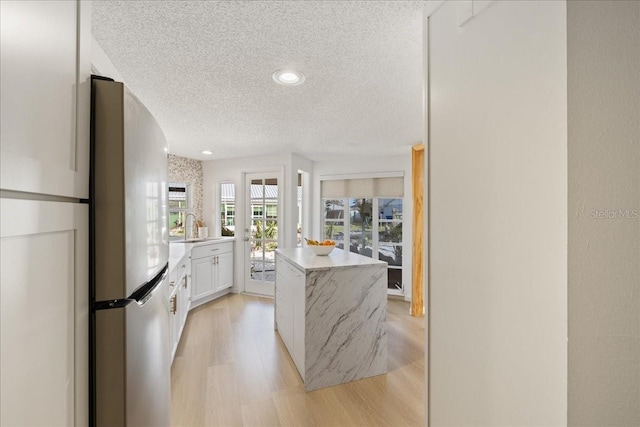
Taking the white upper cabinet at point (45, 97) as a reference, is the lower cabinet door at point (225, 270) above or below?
below

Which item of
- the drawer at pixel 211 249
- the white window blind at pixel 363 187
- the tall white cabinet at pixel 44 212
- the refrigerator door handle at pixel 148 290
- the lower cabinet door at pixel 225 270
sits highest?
the white window blind at pixel 363 187

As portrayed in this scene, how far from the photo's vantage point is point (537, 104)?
0.78 m

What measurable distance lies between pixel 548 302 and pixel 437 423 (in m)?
0.81

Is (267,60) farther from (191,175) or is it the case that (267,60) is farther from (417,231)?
(191,175)

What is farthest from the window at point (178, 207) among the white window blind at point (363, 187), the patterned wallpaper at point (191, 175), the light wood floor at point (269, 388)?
the white window blind at point (363, 187)

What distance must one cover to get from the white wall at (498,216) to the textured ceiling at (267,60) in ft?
1.42

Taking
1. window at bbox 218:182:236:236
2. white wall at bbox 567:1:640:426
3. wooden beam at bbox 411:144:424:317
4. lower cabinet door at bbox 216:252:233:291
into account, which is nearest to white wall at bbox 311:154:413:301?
wooden beam at bbox 411:144:424:317

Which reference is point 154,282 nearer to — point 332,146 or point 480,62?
point 480,62

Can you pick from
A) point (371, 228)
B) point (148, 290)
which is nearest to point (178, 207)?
point (371, 228)

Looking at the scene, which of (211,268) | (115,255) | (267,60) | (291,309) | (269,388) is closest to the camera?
(115,255)

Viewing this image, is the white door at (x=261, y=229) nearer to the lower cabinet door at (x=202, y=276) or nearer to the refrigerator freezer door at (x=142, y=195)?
the lower cabinet door at (x=202, y=276)

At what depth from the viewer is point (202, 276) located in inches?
161

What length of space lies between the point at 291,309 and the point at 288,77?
1919mm

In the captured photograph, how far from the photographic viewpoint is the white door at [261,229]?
4.68 m
